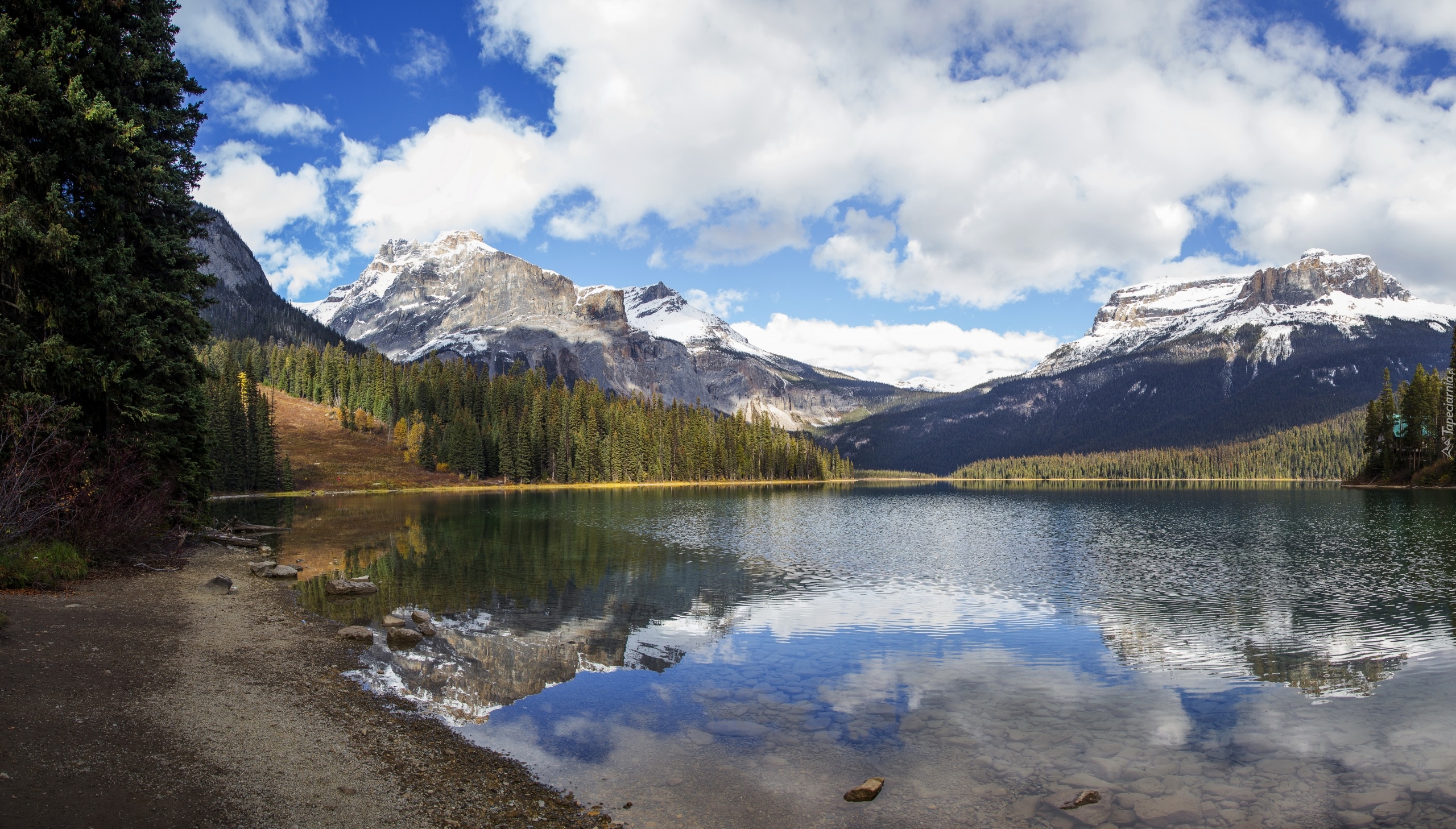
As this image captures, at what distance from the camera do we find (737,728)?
15.7 metres

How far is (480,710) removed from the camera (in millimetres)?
16125

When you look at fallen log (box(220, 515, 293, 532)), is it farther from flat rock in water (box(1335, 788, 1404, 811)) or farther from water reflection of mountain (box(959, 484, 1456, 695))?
flat rock in water (box(1335, 788, 1404, 811))

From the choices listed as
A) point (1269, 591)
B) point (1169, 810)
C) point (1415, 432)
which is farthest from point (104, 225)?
point (1415, 432)

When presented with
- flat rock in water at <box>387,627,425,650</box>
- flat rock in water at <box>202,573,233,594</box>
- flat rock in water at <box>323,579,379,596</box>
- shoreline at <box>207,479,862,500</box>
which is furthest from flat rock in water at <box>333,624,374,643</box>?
shoreline at <box>207,479,862,500</box>

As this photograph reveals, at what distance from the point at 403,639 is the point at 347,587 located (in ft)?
31.9

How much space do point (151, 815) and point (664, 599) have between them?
22753mm

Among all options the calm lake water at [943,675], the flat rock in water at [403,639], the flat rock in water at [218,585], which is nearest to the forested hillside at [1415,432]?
the calm lake water at [943,675]

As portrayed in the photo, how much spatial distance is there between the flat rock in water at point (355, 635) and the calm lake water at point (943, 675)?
0.42 metres

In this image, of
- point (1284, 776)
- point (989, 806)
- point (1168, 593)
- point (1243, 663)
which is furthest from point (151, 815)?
point (1168, 593)

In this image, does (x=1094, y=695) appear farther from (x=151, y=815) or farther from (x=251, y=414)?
(x=251, y=414)

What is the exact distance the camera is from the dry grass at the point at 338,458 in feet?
409

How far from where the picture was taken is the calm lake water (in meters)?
12.6

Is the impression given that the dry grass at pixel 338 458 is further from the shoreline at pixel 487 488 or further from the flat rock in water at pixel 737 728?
the flat rock in water at pixel 737 728

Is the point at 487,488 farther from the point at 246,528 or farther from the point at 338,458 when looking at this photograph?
the point at 246,528
